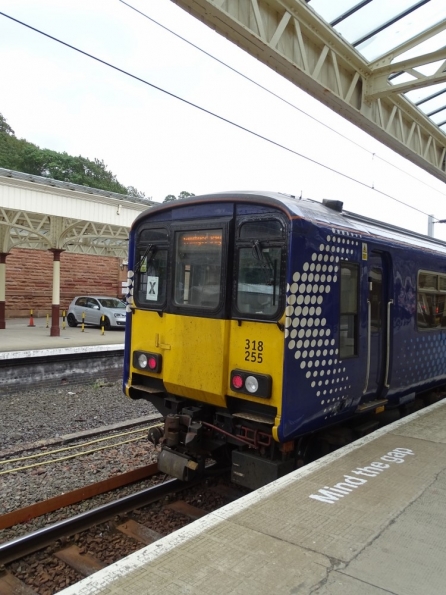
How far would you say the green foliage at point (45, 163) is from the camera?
51062 millimetres

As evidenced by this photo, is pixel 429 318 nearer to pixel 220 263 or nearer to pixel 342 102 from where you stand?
pixel 220 263

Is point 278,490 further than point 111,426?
No

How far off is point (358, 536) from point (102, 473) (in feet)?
13.0

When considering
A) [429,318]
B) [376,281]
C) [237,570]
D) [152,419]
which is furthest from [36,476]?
[429,318]

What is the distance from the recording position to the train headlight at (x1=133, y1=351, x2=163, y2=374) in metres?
5.27

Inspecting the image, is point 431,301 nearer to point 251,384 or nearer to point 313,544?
point 251,384

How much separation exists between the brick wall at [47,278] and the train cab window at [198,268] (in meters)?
22.9

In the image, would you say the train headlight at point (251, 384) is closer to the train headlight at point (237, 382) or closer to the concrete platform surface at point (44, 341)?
the train headlight at point (237, 382)

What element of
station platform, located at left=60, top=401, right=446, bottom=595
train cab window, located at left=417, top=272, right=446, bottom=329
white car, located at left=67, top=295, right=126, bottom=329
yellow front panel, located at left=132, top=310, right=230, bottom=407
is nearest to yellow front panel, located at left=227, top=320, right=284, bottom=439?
yellow front panel, located at left=132, top=310, right=230, bottom=407

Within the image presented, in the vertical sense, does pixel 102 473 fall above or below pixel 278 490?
below

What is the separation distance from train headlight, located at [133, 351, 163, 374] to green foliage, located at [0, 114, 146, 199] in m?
49.3

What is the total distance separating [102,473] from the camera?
20.7ft

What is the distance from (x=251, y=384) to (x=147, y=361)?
1.46 m

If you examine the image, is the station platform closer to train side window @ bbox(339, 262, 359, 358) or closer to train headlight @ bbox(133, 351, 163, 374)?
train side window @ bbox(339, 262, 359, 358)
